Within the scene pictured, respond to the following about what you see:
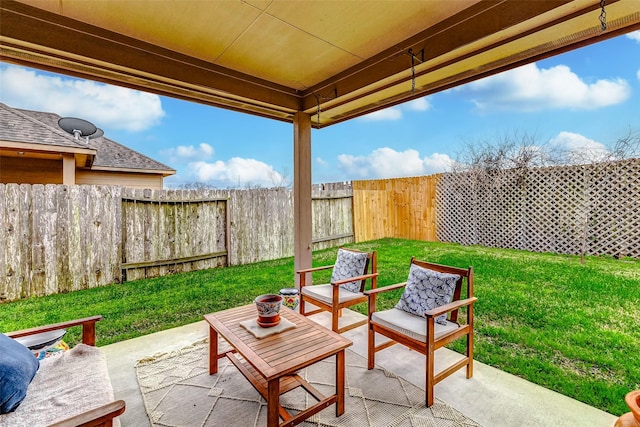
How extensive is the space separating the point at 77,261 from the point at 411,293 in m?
4.27

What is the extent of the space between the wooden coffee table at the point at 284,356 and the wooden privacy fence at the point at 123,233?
3.04 metres

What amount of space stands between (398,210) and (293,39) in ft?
21.0

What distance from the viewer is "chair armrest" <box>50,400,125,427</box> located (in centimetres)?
96

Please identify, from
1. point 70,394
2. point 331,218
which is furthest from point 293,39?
point 331,218

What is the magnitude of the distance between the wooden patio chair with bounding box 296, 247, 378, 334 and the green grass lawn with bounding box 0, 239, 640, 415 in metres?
0.77

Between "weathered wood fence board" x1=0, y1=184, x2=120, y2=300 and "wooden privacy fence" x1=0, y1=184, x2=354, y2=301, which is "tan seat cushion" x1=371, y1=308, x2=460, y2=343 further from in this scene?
"weathered wood fence board" x1=0, y1=184, x2=120, y2=300

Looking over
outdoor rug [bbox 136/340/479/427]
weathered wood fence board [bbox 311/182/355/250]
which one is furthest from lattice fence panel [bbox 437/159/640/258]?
outdoor rug [bbox 136/340/479/427]

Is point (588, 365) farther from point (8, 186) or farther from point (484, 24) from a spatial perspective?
point (8, 186)

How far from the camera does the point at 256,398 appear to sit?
6.03 feet

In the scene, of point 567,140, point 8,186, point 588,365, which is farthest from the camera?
point 567,140

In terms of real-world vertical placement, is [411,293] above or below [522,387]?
above

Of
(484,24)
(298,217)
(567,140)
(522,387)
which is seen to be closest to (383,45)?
(484,24)

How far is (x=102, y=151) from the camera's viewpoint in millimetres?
7828

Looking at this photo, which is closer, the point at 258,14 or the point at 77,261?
the point at 258,14
